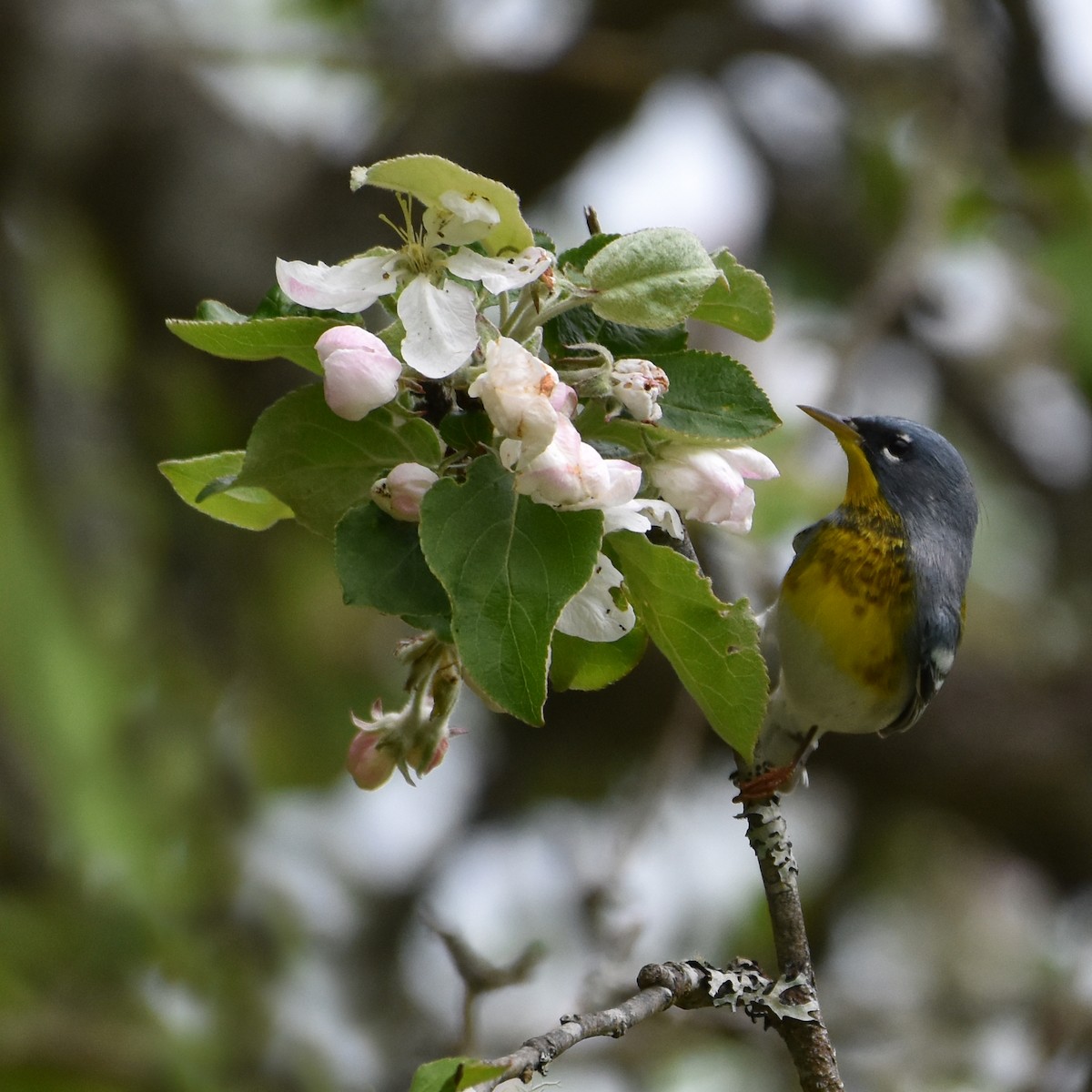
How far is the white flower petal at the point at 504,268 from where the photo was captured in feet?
4.06

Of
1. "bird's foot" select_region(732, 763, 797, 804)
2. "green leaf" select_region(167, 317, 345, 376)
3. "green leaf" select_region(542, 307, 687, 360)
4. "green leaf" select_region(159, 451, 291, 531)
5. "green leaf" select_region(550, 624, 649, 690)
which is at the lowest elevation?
"bird's foot" select_region(732, 763, 797, 804)

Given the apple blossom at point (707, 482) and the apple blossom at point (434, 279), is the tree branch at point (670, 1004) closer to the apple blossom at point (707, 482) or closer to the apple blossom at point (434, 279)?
the apple blossom at point (707, 482)

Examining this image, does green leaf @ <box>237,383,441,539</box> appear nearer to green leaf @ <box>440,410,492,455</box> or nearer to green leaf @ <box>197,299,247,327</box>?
green leaf @ <box>440,410,492,455</box>

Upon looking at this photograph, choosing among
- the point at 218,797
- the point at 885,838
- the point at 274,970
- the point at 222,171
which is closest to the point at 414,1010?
the point at 274,970

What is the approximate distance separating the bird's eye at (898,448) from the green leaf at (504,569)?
1.44 meters

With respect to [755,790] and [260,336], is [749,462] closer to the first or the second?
[755,790]

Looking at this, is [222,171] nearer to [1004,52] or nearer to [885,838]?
[1004,52]

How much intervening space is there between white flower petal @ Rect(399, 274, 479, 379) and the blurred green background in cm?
221

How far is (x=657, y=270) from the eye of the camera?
50.9 inches

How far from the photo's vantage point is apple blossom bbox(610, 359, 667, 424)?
1.29 meters

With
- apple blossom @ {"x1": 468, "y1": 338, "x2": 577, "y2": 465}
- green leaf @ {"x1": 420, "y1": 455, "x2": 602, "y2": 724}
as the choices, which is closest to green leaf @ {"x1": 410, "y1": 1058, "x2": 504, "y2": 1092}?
green leaf @ {"x1": 420, "y1": 455, "x2": 602, "y2": 724}

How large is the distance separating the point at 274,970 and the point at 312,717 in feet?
5.07

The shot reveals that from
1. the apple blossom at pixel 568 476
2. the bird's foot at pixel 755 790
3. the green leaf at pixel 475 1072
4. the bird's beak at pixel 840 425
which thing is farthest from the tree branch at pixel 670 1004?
the bird's beak at pixel 840 425

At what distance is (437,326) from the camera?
123 cm
